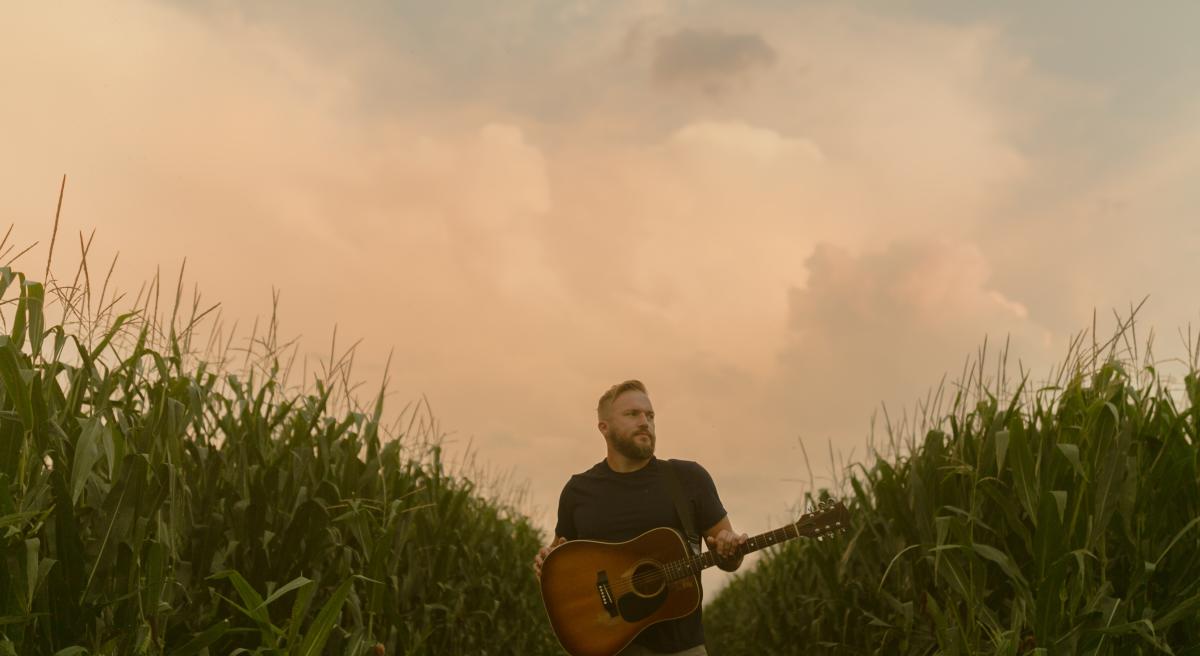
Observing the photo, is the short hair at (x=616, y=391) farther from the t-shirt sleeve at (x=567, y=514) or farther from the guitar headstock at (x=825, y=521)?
the guitar headstock at (x=825, y=521)

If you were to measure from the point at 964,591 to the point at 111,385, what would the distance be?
145 inches

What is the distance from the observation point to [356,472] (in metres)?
5.34

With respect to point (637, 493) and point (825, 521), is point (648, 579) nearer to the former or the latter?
point (637, 493)

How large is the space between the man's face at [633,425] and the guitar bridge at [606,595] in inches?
24.4

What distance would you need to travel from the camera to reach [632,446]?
5082 millimetres

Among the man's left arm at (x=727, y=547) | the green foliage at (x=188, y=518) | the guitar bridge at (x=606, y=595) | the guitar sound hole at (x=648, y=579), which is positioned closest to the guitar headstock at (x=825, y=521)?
the man's left arm at (x=727, y=547)

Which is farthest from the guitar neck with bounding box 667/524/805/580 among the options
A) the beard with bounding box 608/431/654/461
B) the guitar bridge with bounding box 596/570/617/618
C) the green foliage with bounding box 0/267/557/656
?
the green foliage with bounding box 0/267/557/656

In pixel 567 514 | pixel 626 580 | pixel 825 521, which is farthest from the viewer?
pixel 567 514

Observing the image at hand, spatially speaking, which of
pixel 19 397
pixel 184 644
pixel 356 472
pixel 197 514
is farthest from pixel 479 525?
pixel 19 397

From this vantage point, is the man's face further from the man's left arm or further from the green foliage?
the green foliage

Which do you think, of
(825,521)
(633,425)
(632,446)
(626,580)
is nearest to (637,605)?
(626,580)

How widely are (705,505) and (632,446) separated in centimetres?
47

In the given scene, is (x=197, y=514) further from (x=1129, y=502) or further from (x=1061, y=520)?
(x=1129, y=502)

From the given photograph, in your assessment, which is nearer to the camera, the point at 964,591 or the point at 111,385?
the point at 111,385
